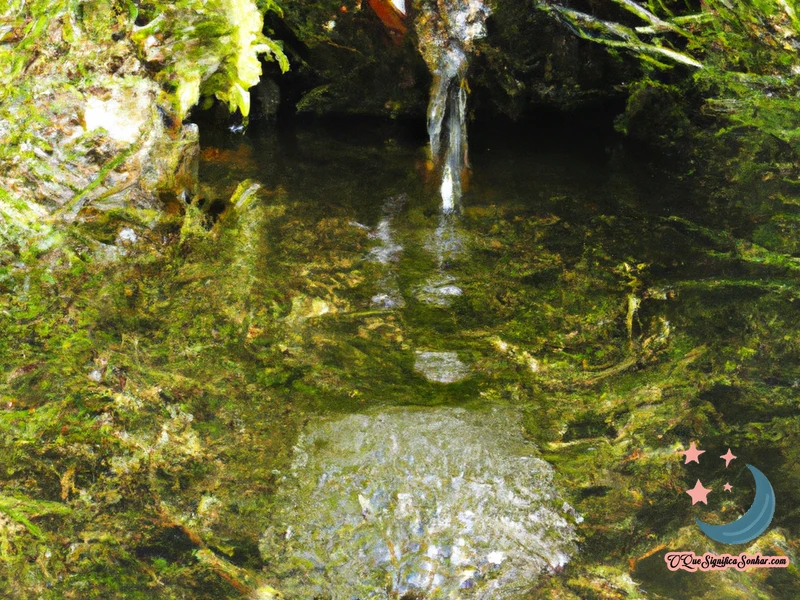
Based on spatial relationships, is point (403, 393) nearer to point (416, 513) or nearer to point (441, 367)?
point (441, 367)

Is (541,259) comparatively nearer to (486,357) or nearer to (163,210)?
(486,357)

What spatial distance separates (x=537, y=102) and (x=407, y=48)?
577 millimetres

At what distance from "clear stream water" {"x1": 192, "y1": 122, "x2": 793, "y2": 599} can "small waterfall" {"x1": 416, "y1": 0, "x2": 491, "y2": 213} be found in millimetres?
69

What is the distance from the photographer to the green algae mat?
4.32 feet

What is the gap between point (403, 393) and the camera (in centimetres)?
162

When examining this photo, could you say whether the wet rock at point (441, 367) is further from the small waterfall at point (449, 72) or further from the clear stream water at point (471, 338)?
the small waterfall at point (449, 72)

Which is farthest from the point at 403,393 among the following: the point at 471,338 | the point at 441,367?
the point at 471,338

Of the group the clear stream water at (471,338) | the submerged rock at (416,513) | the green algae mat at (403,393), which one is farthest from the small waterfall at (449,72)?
the submerged rock at (416,513)

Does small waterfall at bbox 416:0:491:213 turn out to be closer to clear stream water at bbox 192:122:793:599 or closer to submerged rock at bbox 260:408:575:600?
clear stream water at bbox 192:122:793:599

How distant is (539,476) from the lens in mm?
1448

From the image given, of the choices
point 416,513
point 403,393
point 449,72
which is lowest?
point 416,513

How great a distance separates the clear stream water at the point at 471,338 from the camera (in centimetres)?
133

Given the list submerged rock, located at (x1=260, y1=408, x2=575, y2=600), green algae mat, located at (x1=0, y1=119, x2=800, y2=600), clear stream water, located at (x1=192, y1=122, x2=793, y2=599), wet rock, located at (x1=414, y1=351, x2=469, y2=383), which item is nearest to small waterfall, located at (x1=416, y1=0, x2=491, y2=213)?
clear stream water, located at (x1=192, y1=122, x2=793, y2=599)

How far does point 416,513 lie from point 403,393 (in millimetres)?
344
